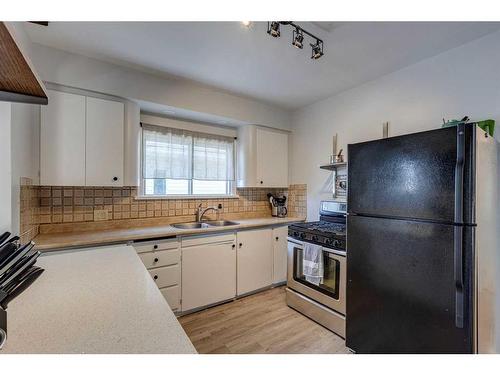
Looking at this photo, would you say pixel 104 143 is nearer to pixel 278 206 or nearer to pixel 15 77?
pixel 15 77

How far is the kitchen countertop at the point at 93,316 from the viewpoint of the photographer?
598 mm

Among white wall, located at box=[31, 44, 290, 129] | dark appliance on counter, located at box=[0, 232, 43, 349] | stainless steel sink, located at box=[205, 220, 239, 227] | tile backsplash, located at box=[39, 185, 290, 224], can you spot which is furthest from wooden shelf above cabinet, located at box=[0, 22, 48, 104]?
stainless steel sink, located at box=[205, 220, 239, 227]

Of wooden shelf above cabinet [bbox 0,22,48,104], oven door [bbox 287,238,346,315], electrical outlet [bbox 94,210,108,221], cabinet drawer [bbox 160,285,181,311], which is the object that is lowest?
cabinet drawer [bbox 160,285,181,311]

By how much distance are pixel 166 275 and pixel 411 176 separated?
2147mm

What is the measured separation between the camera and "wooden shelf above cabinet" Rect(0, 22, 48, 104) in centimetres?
56

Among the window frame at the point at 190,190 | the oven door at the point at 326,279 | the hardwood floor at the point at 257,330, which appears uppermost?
the window frame at the point at 190,190

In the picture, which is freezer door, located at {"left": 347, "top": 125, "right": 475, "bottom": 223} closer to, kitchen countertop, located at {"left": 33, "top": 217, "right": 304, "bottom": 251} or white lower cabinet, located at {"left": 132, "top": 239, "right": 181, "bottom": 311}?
kitchen countertop, located at {"left": 33, "top": 217, "right": 304, "bottom": 251}

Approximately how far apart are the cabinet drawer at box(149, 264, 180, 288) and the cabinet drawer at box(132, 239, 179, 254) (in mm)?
193

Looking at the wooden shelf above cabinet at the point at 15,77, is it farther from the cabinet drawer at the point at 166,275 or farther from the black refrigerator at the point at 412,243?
the black refrigerator at the point at 412,243

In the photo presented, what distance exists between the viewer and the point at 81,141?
203 centimetres

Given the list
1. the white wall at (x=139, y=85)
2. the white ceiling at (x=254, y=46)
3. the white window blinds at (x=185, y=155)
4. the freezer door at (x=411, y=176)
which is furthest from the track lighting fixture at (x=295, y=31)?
the white window blinds at (x=185, y=155)

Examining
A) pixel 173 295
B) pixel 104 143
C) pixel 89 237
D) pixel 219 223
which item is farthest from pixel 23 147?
pixel 219 223

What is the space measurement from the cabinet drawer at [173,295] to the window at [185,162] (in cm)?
110
